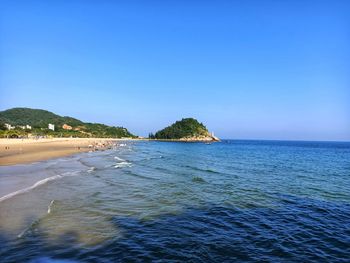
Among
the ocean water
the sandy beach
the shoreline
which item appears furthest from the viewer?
the sandy beach

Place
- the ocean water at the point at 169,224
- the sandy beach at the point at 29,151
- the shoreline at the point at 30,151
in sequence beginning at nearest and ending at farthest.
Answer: the ocean water at the point at 169,224 < the shoreline at the point at 30,151 < the sandy beach at the point at 29,151

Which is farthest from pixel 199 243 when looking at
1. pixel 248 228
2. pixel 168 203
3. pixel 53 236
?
pixel 168 203

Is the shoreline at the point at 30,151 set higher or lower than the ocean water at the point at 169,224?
higher

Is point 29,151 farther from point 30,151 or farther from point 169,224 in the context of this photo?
point 169,224

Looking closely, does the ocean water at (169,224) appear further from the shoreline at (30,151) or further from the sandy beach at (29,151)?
the sandy beach at (29,151)

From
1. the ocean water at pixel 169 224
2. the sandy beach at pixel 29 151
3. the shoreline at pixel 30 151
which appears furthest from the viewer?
the sandy beach at pixel 29 151

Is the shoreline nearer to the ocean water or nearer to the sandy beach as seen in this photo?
the sandy beach

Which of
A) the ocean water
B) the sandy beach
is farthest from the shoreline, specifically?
the ocean water

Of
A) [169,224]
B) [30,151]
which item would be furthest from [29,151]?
[169,224]

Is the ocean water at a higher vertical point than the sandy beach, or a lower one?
lower

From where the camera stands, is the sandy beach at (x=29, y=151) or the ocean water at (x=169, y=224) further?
the sandy beach at (x=29, y=151)

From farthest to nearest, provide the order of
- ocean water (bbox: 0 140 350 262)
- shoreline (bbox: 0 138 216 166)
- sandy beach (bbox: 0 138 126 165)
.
A: sandy beach (bbox: 0 138 126 165) → shoreline (bbox: 0 138 216 166) → ocean water (bbox: 0 140 350 262)

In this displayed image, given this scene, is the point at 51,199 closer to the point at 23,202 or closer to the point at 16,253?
the point at 23,202

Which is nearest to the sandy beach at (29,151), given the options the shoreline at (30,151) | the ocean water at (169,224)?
the shoreline at (30,151)
